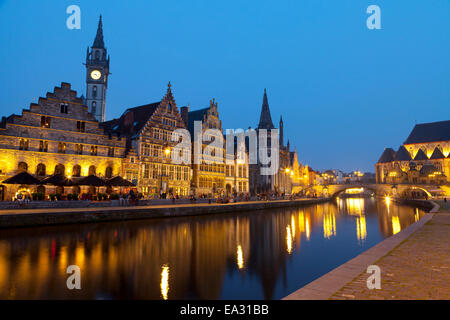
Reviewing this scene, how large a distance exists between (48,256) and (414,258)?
12512 mm

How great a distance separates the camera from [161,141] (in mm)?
40250

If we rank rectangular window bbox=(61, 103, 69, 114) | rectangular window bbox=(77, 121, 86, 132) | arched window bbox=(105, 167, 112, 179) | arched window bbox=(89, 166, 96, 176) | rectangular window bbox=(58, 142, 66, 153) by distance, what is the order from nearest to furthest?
rectangular window bbox=(58, 142, 66, 153), rectangular window bbox=(61, 103, 69, 114), rectangular window bbox=(77, 121, 86, 132), arched window bbox=(89, 166, 96, 176), arched window bbox=(105, 167, 112, 179)

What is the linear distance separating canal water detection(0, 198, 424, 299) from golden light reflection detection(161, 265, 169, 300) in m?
0.03

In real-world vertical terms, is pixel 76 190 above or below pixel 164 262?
above

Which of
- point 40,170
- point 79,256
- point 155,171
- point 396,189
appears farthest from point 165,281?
point 396,189

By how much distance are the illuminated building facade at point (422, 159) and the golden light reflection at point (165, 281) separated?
307 ft

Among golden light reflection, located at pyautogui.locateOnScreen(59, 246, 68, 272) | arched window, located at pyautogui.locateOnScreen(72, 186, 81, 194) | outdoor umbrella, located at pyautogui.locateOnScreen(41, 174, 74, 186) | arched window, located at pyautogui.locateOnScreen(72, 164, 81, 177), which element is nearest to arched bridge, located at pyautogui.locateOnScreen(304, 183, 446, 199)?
arched window, located at pyautogui.locateOnScreen(72, 186, 81, 194)

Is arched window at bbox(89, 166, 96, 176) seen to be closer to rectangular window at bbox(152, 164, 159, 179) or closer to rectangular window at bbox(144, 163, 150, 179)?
rectangular window at bbox(144, 163, 150, 179)

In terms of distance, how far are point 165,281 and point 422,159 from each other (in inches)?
4235

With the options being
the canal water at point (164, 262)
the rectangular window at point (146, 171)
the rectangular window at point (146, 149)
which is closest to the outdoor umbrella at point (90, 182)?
the canal water at point (164, 262)

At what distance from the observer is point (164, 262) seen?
10.2m

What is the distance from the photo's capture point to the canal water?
7312 millimetres

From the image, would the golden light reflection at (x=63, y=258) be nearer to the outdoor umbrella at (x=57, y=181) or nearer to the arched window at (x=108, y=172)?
the outdoor umbrella at (x=57, y=181)

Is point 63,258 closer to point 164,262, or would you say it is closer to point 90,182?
point 164,262
